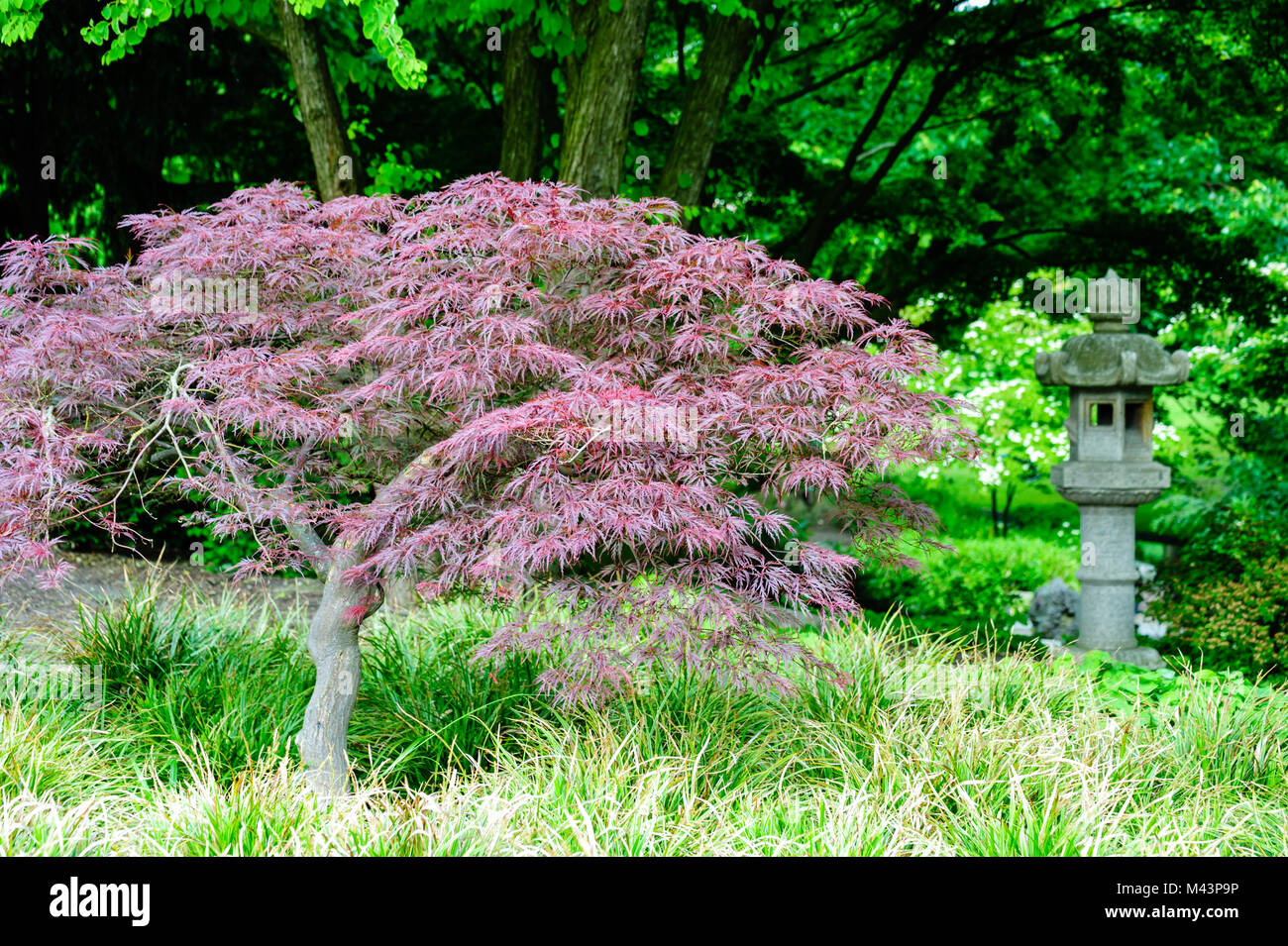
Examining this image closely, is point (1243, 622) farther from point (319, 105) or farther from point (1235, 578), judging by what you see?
point (319, 105)

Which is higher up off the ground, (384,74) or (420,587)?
(384,74)

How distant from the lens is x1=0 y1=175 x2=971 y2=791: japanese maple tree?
3441 mm

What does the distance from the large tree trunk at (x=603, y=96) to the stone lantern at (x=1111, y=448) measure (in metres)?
3.14

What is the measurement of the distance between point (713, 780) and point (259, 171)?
6886 mm

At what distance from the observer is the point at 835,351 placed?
3777 millimetres

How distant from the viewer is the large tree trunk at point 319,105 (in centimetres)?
597

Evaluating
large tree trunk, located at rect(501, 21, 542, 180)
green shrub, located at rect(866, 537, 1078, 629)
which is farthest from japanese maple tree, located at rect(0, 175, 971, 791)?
green shrub, located at rect(866, 537, 1078, 629)

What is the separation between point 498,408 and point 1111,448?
15.9 feet

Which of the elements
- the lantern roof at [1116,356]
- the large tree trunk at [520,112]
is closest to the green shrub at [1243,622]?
the lantern roof at [1116,356]

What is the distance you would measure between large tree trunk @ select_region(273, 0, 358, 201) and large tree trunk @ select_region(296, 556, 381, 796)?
2.91 metres

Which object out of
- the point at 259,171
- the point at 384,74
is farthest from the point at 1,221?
the point at 384,74

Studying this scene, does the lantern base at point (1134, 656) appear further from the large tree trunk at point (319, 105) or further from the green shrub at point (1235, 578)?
the large tree trunk at point (319, 105)
